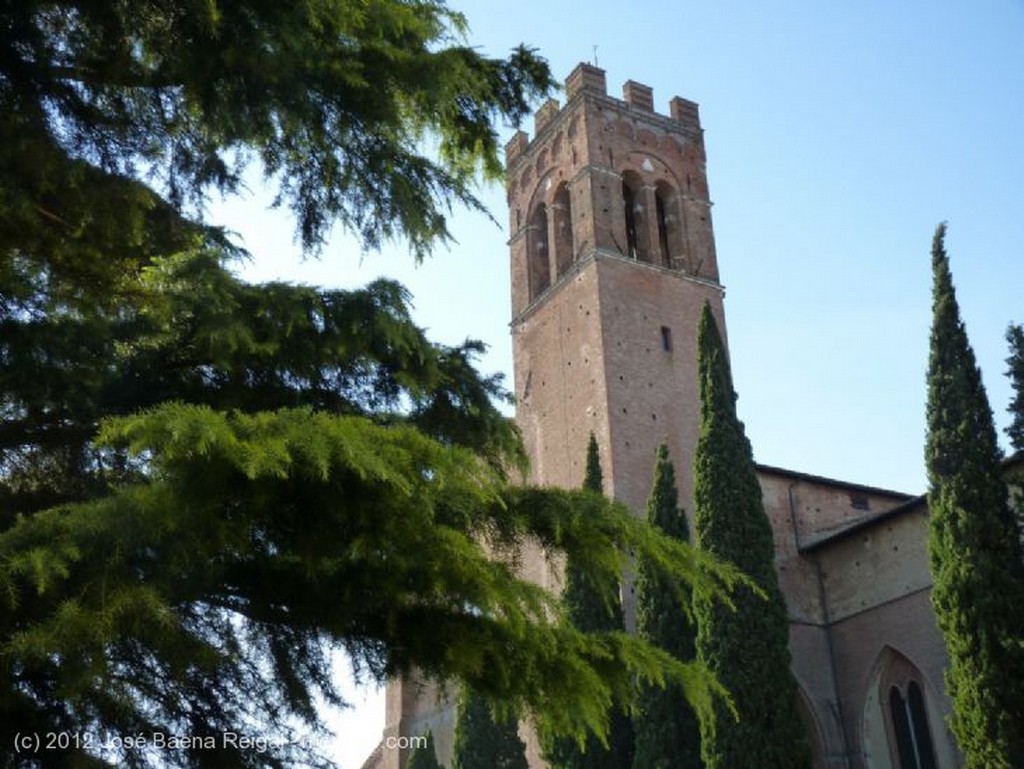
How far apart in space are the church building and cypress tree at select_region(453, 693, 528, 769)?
2.50 meters

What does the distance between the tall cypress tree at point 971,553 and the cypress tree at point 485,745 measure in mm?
7170

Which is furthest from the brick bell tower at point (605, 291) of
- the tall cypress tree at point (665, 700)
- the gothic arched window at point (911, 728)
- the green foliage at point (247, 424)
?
the green foliage at point (247, 424)

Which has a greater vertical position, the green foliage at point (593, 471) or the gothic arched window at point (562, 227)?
the gothic arched window at point (562, 227)

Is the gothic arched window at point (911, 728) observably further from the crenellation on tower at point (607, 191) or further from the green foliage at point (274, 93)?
the green foliage at point (274, 93)

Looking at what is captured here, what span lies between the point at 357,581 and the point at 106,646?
36.8 inches

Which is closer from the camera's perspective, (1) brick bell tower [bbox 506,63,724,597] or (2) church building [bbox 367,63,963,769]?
(2) church building [bbox 367,63,963,769]

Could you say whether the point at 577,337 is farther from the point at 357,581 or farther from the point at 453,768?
the point at 357,581

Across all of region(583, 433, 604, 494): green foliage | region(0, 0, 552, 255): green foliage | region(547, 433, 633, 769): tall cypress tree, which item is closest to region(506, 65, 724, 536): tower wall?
region(583, 433, 604, 494): green foliage

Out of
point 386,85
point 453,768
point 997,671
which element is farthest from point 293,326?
point 453,768

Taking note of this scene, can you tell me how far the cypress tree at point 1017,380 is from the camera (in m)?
14.4

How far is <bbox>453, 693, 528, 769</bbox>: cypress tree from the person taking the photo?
18.1m

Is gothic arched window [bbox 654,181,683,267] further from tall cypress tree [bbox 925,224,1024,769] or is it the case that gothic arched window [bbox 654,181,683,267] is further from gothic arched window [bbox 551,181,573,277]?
tall cypress tree [bbox 925,224,1024,769]

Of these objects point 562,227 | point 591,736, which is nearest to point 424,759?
point 591,736

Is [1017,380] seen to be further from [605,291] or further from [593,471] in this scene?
[605,291]
